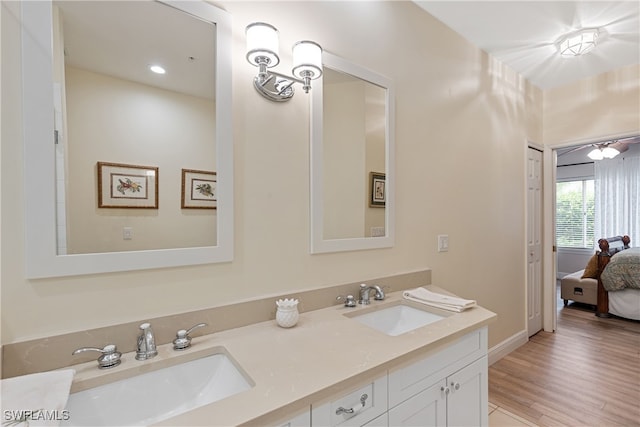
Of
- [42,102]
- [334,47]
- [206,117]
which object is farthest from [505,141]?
[42,102]

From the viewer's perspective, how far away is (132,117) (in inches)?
40.4

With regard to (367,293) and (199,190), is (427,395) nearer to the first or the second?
(367,293)

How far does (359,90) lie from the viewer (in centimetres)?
163

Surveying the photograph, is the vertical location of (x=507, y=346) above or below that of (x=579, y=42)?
below

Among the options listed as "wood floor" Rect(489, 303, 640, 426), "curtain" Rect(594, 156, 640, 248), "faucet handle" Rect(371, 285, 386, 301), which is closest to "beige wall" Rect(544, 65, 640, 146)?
"wood floor" Rect(489, 303, 640, 426)

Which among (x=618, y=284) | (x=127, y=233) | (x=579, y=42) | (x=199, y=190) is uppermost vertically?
(x=579, y=42)

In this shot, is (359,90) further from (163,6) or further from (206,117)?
(163,6)

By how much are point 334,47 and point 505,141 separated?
76.0 inches

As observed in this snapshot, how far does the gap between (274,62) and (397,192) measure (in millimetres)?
1016

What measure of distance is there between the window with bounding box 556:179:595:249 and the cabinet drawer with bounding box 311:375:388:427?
22.1ft

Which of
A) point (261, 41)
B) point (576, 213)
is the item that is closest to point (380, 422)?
point (261, 41)

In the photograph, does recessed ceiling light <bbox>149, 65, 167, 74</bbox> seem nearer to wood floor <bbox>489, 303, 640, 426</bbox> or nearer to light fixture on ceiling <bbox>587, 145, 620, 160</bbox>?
wood floor <bbox>489, 303, 640, 426</bbox>

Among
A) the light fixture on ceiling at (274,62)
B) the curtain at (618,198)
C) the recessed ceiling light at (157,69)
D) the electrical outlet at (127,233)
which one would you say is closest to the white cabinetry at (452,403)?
the electrical outlet at (127,233)

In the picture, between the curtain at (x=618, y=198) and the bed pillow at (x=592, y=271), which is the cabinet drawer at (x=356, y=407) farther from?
the curtain at (x=618, y=198)
